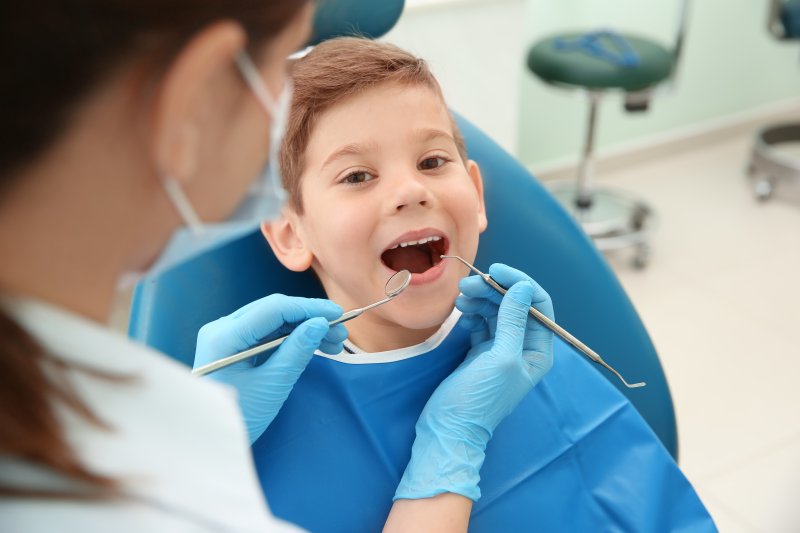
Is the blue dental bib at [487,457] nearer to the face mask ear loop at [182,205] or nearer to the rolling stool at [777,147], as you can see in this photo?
the face mask ear loop at [182,205]

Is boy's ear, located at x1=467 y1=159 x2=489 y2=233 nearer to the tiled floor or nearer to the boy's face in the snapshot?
the boy's face

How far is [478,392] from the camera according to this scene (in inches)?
44.9

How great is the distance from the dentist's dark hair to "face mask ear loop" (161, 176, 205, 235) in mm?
94

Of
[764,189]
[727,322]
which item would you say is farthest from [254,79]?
[764,189]

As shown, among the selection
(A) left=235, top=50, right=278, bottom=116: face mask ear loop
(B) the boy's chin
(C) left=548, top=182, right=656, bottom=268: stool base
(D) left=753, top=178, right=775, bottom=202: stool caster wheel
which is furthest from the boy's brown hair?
(D) left=753, top=178, right=775, bottom=202: stool caster wheel

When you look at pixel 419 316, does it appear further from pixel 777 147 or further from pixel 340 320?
pixel 777 147

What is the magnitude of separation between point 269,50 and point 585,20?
2.77 m

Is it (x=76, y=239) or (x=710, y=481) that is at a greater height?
(x=76, y=239)

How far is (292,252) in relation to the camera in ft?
4.25

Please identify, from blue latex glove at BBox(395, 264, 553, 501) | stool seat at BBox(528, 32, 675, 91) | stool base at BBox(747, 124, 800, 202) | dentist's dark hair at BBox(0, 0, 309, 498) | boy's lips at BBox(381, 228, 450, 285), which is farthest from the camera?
stool base at BBox(747, 124, 800, 202)

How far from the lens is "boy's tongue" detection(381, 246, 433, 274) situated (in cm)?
133

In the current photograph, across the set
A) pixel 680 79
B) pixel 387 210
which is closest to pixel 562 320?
pixel 387 210

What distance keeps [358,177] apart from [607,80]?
5.28ft

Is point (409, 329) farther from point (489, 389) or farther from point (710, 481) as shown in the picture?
point (710, 481)
